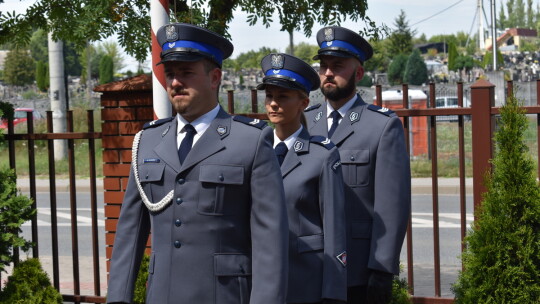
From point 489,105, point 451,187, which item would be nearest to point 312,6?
point 489,105

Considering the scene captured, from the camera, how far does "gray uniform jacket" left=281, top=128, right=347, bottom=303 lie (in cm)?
378

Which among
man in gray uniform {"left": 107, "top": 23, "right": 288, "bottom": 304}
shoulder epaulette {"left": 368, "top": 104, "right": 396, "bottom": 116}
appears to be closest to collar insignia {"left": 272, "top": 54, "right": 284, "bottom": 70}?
shoulder epaulette {"left": 368, "top": 104, "right": 396, "bottom": 116}

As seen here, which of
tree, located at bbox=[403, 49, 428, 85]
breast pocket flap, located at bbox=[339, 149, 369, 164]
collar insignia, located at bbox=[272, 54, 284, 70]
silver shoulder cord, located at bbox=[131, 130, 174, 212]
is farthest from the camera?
tree, located at bbox=[403, 49, 428, 85]

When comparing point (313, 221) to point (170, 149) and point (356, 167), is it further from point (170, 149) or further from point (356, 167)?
point (170, 149)

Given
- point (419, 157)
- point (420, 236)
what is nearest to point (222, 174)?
point (420, 236)

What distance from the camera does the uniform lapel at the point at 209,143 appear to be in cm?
323

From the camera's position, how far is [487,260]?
4531mm

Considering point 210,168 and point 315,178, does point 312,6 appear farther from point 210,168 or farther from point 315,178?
point 210,168

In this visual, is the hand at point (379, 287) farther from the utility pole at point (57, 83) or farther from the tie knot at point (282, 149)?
the utility pole at point (57, 83)

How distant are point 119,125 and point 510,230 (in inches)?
103

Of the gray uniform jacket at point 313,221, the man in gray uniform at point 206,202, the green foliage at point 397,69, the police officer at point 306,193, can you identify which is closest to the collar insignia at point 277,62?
the police officer at point 306,193

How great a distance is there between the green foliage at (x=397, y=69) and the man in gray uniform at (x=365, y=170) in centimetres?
5483

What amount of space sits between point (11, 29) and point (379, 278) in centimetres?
355

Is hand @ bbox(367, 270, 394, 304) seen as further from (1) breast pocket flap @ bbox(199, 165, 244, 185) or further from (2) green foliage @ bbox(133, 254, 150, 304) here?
(2) green foliage @ bbox(133, 254, 150, 304)
